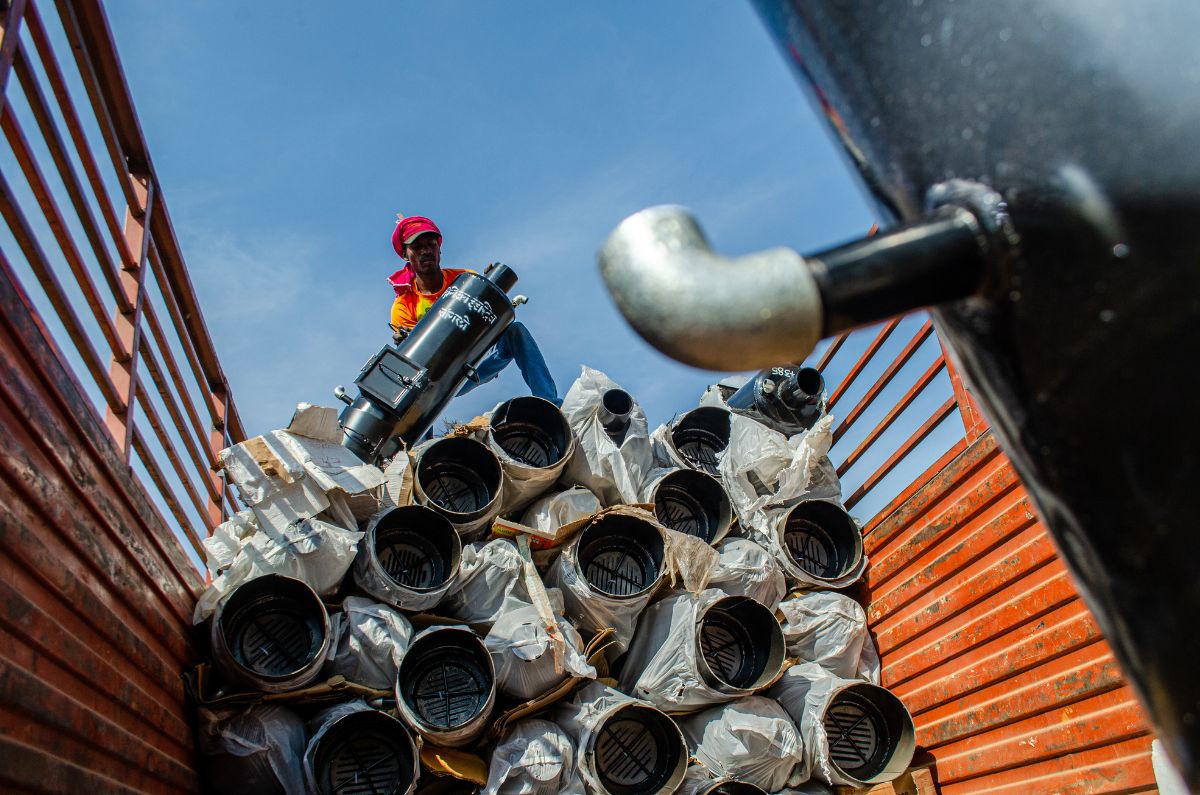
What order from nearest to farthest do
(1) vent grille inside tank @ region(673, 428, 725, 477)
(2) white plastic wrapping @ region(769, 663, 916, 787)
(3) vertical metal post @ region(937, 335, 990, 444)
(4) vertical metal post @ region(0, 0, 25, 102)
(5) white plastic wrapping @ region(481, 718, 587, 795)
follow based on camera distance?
(4) vertical metal post @ region(0, 0, 25, 102), (5) white plastic wrapping @ region(481, 718, 587, 795), (2) white plastic wrapping @ region(769, 663, 916, 787), (3) vertical metal post @ region(937, 335, 990, 444), (1) vent grille inside tank @ region(673, 428, 725, 477)

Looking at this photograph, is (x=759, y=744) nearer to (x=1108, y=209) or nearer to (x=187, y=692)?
(x=187, y=692)

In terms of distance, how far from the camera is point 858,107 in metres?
0.68

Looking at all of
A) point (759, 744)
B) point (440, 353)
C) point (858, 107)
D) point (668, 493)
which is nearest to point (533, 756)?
point (759, 744)

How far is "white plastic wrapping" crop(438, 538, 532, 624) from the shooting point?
11.1ft

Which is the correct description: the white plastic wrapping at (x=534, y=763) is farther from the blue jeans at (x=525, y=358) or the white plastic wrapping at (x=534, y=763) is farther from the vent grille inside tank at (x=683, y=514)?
the blue jeans at (x=525, y=358)

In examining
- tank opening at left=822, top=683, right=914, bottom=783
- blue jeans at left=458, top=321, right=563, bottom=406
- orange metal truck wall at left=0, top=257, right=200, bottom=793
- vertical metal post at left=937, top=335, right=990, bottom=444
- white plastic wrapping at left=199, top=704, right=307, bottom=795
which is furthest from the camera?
blue jeans at left=458, top=321, right=563, bottom=406

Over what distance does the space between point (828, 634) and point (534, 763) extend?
1462 mm

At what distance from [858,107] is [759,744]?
296 cm

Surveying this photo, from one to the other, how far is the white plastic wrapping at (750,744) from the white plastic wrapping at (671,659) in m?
0.07

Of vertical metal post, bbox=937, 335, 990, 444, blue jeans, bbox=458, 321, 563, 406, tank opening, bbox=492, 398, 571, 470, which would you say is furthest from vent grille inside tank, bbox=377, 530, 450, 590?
vertical metal post, bbox=937, 335, 990, 444

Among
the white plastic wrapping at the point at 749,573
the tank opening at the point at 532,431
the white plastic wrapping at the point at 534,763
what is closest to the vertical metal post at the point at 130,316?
the tank opening at the point at 532,431

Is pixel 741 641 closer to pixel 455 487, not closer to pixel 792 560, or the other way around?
pixel 792 560

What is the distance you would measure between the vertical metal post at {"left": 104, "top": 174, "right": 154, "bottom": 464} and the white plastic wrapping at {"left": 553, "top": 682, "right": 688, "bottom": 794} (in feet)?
5.75

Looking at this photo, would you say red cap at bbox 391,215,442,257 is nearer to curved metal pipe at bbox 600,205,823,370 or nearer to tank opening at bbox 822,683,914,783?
tank opening at bbox 822,683,914,783
